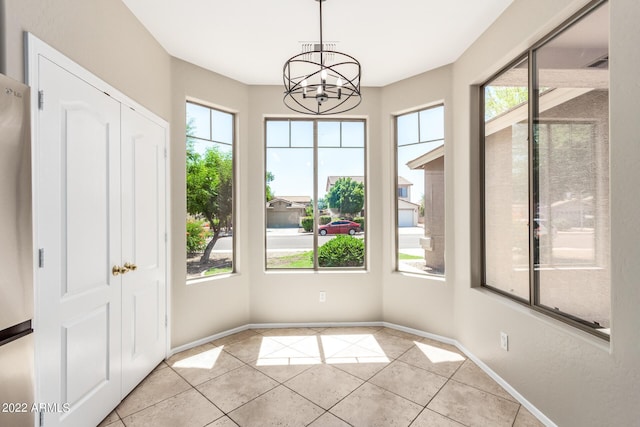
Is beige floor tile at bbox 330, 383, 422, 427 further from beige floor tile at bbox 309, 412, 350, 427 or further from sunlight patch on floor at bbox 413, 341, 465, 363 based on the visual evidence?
sunlight patch on floor at bbox 413, 341, 465, 363

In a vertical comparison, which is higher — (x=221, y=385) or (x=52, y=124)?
(x=52, y=124)

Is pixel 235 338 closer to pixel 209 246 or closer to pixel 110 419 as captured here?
pixel 209 246

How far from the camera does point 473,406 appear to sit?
85.3 inches

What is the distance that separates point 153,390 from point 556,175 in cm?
343

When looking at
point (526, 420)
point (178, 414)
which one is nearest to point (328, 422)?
point (178, 414)

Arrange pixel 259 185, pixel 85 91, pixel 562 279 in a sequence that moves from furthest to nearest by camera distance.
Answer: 1. pixel 259 185
2. pixel 562 279
3. pixel 85 91

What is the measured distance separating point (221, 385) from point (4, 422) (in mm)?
1354

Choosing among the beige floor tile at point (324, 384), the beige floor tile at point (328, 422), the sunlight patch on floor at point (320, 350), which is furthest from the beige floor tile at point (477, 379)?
the beige floor tile at point (328, 422)

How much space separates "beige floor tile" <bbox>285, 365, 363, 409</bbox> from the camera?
227 centimetres

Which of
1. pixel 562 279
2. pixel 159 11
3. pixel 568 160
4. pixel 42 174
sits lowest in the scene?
pixel 562 279

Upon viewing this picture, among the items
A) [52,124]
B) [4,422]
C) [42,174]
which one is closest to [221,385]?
[4,422]

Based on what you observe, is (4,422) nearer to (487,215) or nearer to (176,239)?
(176,239)

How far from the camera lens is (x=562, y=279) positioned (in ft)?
6.64

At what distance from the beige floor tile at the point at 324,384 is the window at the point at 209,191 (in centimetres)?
157
